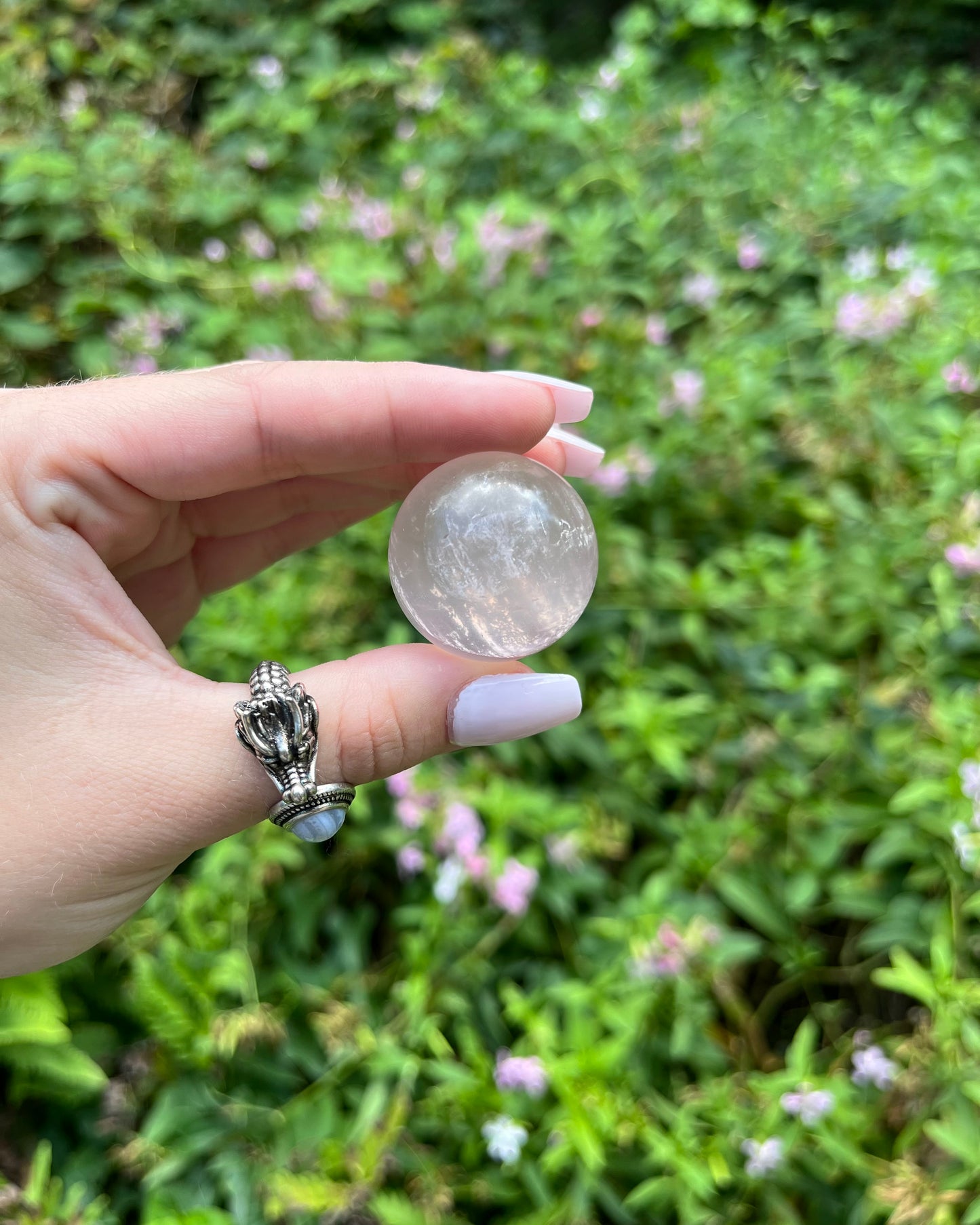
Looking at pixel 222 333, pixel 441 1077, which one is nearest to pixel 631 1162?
pixel 441 1077

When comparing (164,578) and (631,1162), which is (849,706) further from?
(164,578)

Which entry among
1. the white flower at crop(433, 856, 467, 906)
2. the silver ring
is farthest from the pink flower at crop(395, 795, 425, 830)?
the silver ring

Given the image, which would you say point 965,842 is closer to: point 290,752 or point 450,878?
point 450,878

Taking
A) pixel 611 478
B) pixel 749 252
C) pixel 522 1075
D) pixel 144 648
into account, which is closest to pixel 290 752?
pixel 144 648

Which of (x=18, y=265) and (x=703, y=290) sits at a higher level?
(x=703, y=290)

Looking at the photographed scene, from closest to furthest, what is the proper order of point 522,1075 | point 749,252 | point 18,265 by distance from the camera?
point 522,1075, point 749,252, point 18,265

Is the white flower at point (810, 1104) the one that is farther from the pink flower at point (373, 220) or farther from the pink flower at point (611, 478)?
the pink flower at point (373, 220)

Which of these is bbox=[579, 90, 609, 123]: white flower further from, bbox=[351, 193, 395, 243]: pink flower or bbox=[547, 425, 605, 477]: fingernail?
bbox=[547, 425, 605, 477]: fingernail
